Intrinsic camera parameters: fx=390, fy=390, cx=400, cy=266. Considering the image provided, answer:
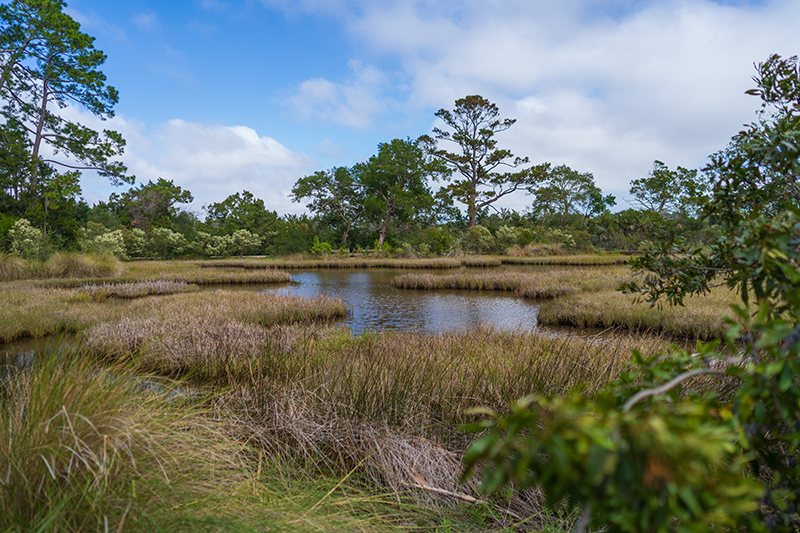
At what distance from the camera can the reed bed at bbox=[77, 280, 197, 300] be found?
1194cm

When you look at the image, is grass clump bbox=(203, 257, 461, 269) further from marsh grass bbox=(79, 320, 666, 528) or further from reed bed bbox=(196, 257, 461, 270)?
marsh grass bbox=(79, 320, 666, 528)

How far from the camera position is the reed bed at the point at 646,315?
8070 millimetres

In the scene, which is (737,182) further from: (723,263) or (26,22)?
(26,22)

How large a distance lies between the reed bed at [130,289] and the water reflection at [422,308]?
14.4 ft

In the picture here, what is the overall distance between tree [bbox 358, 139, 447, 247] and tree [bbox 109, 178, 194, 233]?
22.5 m

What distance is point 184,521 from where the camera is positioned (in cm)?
155

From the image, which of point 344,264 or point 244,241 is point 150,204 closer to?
point 244,241

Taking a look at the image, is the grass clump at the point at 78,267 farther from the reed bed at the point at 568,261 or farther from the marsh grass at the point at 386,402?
the reed bed at the point at 568,261

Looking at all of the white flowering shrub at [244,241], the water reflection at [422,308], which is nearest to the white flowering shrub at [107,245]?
the white flowering shrub at [244,241]

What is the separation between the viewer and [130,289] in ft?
42.5

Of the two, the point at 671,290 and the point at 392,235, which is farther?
the point at 392,235

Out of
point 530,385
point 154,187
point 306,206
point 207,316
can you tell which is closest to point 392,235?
point 306,206

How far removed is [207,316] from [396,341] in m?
4.96

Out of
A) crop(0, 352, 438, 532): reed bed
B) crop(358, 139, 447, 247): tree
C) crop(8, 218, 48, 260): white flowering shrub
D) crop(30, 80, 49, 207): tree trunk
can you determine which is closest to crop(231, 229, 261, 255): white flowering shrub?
crop(358, 139, 447, 247): tree
